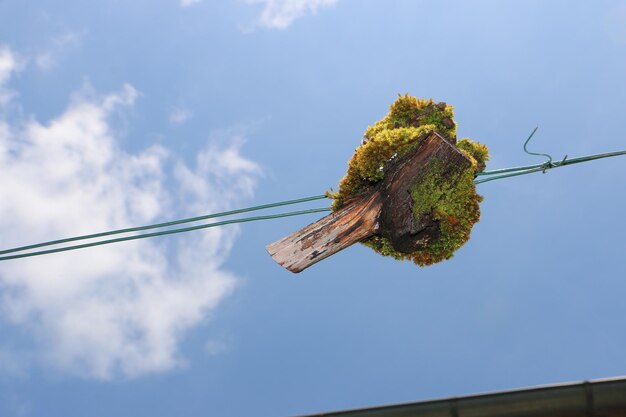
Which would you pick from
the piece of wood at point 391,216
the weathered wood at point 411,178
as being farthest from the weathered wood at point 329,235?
the weathered wood at point 411,178

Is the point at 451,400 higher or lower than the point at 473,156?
lower

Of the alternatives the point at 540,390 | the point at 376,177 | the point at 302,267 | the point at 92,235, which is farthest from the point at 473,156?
the point at 92,235

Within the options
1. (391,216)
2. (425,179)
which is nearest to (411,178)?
(425,179)

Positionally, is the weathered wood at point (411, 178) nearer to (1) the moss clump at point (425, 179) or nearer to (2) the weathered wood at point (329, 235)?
(1) the moss clump at point (425, 179)

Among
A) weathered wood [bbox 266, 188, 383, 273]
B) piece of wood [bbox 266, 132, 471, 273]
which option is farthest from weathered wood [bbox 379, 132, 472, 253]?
weathered wood [bbox 266, 188, 383, 273]

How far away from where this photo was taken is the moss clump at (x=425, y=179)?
739cm

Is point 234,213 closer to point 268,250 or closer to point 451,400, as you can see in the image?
point 268,250

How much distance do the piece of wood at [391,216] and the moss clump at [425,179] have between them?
0.26 feet

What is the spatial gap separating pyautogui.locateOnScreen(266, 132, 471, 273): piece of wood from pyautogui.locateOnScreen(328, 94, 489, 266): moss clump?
0.08 meters

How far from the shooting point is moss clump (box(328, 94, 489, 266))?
24.2ft

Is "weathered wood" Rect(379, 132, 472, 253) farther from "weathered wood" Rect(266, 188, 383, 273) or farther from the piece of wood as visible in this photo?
"weathered wood" Rect(266, 188, 383, 273)

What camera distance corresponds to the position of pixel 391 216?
7.33 m

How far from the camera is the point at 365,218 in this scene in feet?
24.5

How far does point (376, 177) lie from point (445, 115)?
1346 mm
